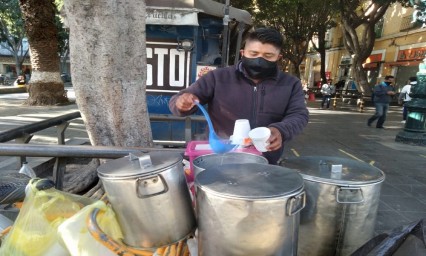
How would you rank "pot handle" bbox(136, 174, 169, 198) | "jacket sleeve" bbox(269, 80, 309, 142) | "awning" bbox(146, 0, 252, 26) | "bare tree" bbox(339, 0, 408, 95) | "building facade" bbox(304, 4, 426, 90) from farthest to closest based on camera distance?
"building facade" bbox(304, 4, 426, 90) < "bare tree" bbox(339, 0, 408, 95) < "awning" bbox(146, 0, 252, 26) < "jacket sleeve" bbox(269, 80, 309, 142) < "pot handle" bbox(136, 174, 169, 198)

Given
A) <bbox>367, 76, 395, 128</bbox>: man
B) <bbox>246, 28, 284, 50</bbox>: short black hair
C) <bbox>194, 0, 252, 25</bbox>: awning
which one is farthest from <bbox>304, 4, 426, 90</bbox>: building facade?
<bbox>246, 28, 284, 50</bbox>: short black hair

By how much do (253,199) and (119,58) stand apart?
1.76 meters

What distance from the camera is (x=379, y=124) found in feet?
33.2

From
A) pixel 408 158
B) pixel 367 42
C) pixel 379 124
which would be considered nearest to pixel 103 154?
pixel 408 158

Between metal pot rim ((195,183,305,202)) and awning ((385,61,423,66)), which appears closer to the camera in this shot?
metal pot rim ((195,183,305,202))

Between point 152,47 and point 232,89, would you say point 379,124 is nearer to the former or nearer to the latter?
point 152,47

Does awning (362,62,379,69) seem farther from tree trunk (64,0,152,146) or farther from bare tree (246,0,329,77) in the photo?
tree trunk (64,0,152,146)

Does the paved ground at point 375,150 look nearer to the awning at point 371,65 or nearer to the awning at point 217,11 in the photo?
the awning at point 217,11

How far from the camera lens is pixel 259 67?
1948 mm

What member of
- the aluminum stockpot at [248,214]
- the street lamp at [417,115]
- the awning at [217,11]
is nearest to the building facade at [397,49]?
the street lamp at [417,115]

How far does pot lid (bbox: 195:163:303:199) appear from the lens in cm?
102

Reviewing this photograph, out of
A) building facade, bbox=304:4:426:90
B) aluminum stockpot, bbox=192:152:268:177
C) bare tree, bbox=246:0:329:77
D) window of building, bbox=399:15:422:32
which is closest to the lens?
aluminum stockpot, bbox=192:152:268:177

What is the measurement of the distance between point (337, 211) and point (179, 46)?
A: 3938 millimetres

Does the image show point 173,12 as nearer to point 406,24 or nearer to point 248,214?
point 248,214
